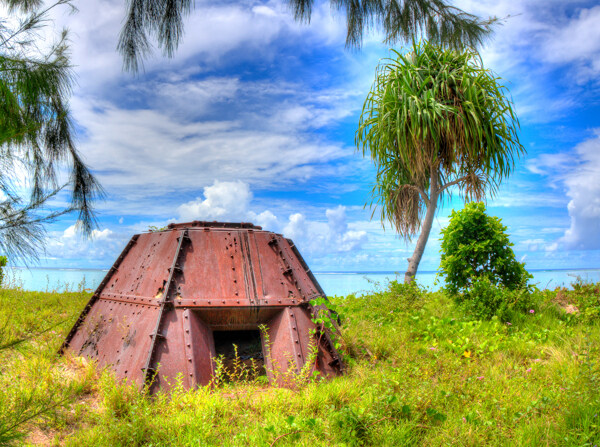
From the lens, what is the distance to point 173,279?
15.2 feet

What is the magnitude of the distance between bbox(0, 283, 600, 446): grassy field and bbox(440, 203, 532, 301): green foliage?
7.09 feet

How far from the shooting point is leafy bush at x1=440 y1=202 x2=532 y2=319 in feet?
25.6

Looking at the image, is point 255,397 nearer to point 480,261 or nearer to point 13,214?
point 13,214

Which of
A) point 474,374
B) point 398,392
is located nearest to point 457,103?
point 474,374

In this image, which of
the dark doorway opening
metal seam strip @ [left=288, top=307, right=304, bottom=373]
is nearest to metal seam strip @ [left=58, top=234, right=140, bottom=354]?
the dark doorway opening

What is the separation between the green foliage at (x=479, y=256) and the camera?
7875 mm

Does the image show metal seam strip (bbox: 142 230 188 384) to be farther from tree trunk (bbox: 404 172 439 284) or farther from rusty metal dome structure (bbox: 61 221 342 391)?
tree trunk (bbox: 404 172 439 284)

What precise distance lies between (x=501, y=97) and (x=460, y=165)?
1.94 metres

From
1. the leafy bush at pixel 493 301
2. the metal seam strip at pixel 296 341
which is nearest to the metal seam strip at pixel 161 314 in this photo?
the metal seam strip at pixel 296 341

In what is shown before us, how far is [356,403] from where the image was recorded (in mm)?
3713

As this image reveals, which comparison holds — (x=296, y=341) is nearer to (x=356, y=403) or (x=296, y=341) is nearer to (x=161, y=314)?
(x=356, y=403)

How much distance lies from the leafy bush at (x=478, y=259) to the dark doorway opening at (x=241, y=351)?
410cm

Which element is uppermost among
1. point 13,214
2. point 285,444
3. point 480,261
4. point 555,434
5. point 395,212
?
point 395,212

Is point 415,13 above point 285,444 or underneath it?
above
